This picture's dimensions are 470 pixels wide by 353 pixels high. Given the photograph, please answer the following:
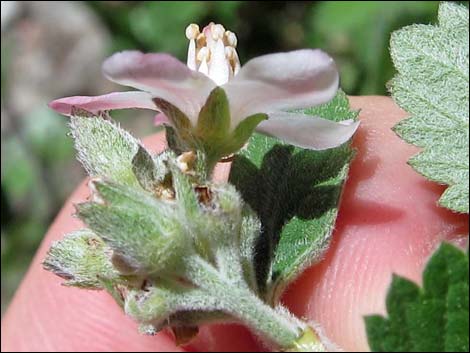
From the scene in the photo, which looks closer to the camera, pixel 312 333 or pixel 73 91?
pixel 312 333

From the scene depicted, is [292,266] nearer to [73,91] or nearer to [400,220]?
[400,220]

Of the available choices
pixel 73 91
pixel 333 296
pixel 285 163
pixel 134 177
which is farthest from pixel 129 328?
pixel 73 91

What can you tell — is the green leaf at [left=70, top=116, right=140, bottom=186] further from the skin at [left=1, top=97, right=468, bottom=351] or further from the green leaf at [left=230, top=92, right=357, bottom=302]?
the skin at [left=1, top=97, right=468, bottom=351]

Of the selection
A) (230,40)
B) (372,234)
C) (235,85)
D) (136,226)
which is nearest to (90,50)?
(372,234)

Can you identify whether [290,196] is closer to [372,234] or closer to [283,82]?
[283,82]

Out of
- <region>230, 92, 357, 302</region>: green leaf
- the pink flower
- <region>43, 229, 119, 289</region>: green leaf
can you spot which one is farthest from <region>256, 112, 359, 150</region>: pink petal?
<region>43, 229, 119, 289</region>: green leaf

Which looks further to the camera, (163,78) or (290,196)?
(290,196)

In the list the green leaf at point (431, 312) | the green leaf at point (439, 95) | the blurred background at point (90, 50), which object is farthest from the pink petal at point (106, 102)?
the blurred background at point (90, 50)
